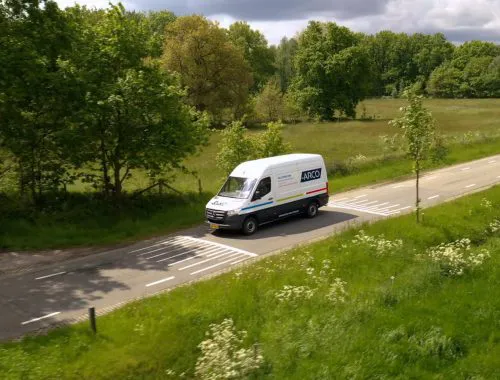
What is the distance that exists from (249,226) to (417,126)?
274 inches

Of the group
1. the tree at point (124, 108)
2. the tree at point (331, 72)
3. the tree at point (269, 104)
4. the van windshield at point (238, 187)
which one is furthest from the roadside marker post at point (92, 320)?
the tree at point (331, 72)

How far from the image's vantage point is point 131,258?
16.6 meters

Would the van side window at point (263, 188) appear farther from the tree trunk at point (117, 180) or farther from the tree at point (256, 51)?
the tree at point (256, 51)

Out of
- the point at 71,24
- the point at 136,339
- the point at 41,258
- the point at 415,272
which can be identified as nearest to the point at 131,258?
the point at 41,258

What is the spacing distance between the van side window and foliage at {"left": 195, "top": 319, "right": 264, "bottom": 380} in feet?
31.1

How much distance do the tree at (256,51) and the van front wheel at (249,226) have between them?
6898 cm

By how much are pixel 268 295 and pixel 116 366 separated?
403cm

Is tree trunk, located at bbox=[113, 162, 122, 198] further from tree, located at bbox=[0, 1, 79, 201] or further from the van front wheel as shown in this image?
the van front wheel

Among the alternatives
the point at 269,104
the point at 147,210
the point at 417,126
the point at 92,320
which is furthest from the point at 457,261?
the point at 269,104

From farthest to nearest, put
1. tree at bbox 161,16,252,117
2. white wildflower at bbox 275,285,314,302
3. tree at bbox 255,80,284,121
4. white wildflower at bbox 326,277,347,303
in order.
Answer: tree at bbox 255,80,284,121 < tree at bbox 161,16,252,117 < white wildflower at bbox 275,285,314,302 < white wildflower at bbox 326,277,347,303

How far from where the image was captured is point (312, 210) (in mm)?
21016

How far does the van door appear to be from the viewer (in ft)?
62.0

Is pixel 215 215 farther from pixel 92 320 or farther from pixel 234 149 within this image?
pixel 92 320

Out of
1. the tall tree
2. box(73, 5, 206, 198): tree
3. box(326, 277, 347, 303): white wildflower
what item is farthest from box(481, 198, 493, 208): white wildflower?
the tall tree
